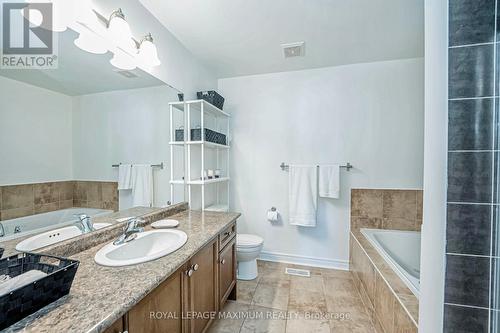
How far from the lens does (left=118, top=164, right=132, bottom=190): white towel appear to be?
150 cm

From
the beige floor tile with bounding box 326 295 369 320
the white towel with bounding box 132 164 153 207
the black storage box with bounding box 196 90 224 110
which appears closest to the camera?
the white towel with bounding box 132 164 153 207

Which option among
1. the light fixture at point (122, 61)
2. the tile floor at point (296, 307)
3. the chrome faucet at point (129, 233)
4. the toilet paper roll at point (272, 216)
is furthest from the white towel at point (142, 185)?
the toilet paper roll at point (272, 216)

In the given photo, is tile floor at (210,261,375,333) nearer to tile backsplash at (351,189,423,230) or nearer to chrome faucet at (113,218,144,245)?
tile backsplash at (351,189,423,230)

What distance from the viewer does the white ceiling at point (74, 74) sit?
103cm

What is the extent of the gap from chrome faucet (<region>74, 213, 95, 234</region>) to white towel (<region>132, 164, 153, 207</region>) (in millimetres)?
360

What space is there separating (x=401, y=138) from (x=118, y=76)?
2739 mm

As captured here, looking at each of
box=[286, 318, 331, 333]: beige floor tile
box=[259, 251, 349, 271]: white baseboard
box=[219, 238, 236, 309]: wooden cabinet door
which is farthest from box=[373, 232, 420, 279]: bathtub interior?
box=[219, 238, 236, 309]: wooden cabinet door

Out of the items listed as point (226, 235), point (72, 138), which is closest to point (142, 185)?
point (72, 138)

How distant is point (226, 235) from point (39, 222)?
3.67 feet

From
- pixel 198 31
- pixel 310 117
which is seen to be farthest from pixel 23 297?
pixel 310 117

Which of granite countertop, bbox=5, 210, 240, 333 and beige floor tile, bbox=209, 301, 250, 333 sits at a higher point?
granite countertop, bbox=5, 210, 240, 333

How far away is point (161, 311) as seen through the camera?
964 millimetres

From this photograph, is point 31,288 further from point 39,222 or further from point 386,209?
point 386,209

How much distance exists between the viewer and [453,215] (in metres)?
0.92
